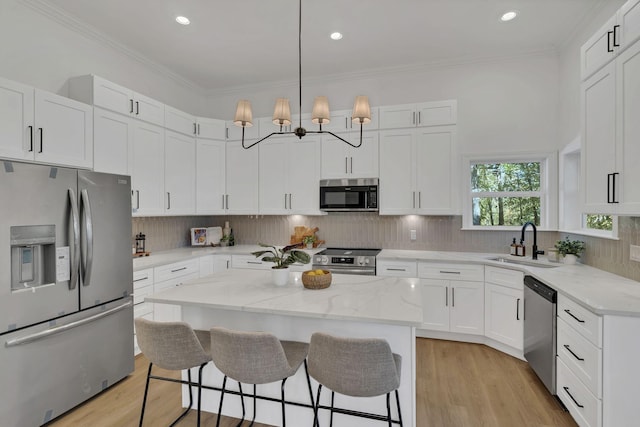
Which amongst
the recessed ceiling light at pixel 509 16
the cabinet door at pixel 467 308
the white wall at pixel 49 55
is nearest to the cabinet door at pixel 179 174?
the white wall at pixel 49 55

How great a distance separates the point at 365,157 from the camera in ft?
12.9

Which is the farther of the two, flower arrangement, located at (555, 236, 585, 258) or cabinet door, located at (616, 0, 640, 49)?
flower arrangement, located at (555, 236, 585, 258)

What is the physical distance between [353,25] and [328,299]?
265 cm

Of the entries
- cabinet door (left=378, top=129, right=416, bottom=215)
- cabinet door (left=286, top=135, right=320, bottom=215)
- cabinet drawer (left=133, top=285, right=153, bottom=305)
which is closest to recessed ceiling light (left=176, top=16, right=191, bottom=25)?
cabinet door (left=286, top=135, right=320, bottom=215)

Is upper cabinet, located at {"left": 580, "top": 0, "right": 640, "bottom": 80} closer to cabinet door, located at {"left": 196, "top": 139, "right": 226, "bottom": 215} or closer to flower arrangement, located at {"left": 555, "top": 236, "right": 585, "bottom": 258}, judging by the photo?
flower arrangement, located at {"left": 555, "top": 236, "right": 585, "bottom": 258}

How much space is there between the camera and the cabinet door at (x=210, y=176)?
13.9 feet

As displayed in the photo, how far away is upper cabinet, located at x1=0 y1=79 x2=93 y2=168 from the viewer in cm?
223

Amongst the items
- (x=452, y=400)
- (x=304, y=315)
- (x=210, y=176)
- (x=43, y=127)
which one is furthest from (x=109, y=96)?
(x=452, y=400)

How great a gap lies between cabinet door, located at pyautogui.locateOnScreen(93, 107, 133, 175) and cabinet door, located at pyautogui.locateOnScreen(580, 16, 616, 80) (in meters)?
3.91

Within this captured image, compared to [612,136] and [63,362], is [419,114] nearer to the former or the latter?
[612,136]

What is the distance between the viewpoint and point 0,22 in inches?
99.6

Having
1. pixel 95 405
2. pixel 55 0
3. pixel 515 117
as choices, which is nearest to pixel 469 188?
pixel 515 117

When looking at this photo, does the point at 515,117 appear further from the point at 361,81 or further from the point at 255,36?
the point at 255,36

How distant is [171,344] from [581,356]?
243 cm
